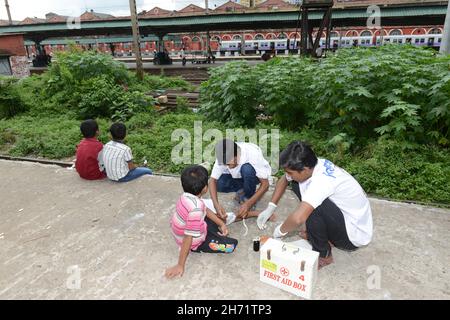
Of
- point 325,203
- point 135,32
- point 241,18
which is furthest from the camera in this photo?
point 241,18

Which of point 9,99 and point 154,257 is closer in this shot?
point 154,257

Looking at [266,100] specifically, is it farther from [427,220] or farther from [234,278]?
[234,278]

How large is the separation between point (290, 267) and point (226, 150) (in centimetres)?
126

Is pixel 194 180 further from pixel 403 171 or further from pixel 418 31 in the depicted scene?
pixel 418 31

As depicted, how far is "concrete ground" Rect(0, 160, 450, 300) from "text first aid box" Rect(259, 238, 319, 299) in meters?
0.10

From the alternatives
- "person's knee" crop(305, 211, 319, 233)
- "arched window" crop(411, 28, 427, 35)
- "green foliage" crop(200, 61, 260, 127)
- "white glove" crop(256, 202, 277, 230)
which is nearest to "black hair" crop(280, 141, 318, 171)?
"person's knee" crop(305, 211, 319, 233)

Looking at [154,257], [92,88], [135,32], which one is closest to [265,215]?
[154,257]

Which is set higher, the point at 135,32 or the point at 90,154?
the point at 135,32

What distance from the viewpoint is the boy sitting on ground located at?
454 centimetres

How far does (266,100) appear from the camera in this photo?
6.19 m

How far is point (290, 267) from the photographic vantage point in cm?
243

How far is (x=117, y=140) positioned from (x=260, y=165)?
233 cm

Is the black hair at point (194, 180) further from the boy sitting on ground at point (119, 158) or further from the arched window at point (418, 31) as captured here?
the arched window at point (418, 31)

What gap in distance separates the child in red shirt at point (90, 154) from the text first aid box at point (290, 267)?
10.7 ft
